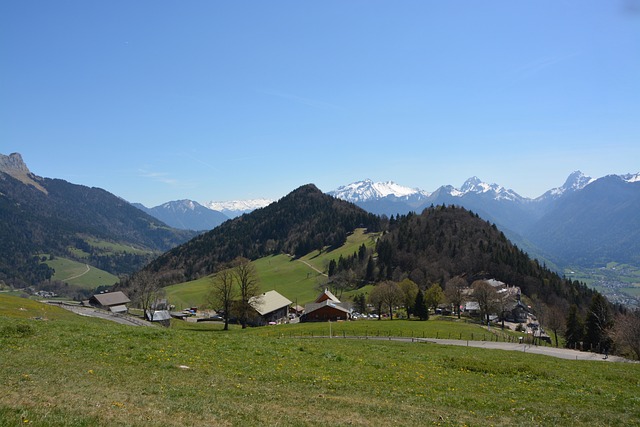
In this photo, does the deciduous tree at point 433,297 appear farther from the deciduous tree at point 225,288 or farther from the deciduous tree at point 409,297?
the deciduous tree at point 225,288

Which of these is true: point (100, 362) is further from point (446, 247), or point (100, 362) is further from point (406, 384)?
point (446, 247)

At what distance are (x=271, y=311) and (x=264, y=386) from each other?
94.1 metres

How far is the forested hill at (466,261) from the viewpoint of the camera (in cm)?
15250

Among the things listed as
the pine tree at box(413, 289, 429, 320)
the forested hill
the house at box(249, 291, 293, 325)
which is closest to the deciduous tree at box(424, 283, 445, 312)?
the pine tree at box(413, 289, 429, 320)

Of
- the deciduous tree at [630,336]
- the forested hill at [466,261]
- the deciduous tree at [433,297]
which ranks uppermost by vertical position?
the forested hill at [466,261]

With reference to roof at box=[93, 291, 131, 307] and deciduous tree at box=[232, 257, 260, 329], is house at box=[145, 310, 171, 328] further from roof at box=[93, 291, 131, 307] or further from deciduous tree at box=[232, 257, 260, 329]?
roof at box=[93, 291, 131, 307]

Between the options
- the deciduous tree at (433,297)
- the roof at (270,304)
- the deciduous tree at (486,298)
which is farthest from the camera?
the deciduous tree at (433,297)

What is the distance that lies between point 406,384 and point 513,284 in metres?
150

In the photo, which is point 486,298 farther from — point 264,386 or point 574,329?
point 264,386

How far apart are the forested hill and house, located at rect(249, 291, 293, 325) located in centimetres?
5350

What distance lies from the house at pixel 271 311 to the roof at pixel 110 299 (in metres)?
82.0

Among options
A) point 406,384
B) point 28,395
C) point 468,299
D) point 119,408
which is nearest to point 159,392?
point 119,408

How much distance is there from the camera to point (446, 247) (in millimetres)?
176375

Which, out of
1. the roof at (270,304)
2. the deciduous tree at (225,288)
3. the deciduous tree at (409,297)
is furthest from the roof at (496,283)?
the deciduous tree at (225,288)
